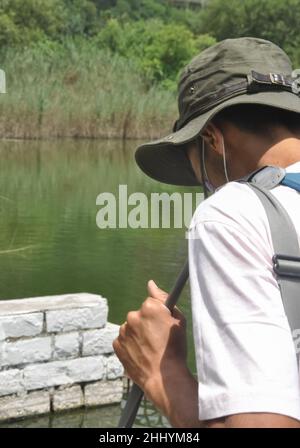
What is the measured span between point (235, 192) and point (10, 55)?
30.7 metres

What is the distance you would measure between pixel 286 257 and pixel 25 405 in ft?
12.0

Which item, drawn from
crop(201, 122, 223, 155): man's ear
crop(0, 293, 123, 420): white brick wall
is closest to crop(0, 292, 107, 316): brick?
crop(0, 293, 123, 420): white brick wall

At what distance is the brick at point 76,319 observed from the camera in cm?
483

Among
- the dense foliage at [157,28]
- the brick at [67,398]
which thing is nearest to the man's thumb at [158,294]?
the brick at [67,398]

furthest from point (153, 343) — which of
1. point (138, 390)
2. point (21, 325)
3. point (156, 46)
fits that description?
point (156, 46)

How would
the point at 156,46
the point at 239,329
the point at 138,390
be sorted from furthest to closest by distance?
the point at 156,46, the point at 138,390, the point at 239,329

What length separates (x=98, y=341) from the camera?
504 centimetres

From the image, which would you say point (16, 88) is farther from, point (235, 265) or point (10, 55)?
point (235, 265)

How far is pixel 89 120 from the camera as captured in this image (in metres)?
29.0

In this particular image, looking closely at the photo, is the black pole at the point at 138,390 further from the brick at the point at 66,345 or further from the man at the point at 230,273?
the brick at the point at 66,345

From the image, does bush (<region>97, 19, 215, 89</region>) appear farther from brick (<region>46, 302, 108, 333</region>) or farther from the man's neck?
the man's neck

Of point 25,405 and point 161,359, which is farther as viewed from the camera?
point 25,405

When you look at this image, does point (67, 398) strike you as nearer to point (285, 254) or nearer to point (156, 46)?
point (285, 254)

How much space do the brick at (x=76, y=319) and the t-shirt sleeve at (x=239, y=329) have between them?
11.6 ft
